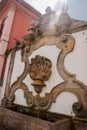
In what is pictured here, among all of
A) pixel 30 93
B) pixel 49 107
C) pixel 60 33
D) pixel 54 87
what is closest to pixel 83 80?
pixel 54 87

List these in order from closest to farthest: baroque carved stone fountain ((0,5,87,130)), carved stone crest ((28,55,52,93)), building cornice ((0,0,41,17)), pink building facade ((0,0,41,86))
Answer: baroque carved stone fountain ((0,5,87,130)) → carved stone crest ((28,55,52,93)) → pink building facade ((0,0,41,86)) → building cornice ((0,0,41,17))

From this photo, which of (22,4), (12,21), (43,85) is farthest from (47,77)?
(22,4)

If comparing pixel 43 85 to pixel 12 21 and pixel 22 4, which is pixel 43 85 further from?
pixel 22 4

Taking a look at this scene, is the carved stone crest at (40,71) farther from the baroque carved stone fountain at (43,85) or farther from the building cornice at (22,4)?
the building cornice at (22,4)

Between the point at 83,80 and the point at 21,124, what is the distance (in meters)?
2.02

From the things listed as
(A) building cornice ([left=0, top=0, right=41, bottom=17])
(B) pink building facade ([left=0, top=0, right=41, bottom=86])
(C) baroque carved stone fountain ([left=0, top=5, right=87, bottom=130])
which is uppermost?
(A) building cornice ([left=0, top=0, right=41, bottom=17])

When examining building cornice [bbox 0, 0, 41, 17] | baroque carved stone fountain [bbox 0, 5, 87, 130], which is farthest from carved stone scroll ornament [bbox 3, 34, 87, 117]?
building cornice [bbox 0, 0, 41, 17]

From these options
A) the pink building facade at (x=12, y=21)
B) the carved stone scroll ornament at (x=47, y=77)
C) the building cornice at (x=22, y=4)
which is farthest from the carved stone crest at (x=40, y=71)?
the building cornice at (x=22, y=4)

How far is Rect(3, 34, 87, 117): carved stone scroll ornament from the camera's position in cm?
443

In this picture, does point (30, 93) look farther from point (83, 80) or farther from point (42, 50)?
point (83, 80)

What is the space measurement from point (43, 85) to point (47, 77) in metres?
0.30

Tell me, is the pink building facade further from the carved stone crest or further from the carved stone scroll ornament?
the carved stone crest

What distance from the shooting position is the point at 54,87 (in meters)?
5.22

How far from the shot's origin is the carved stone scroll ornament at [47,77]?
174 inches
